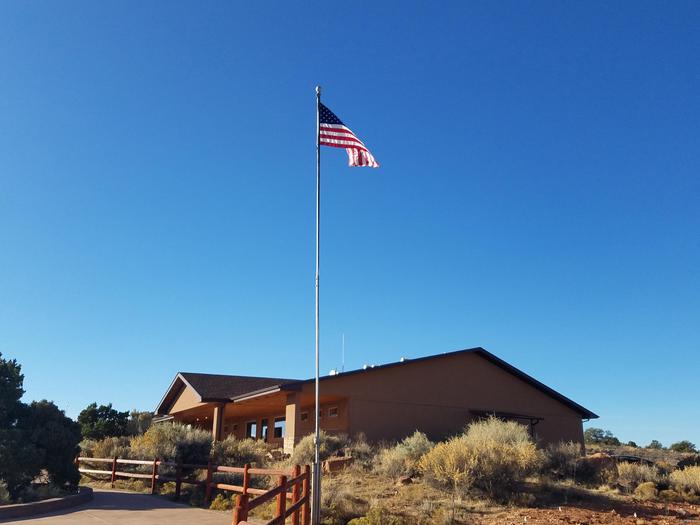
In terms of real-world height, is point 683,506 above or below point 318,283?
below

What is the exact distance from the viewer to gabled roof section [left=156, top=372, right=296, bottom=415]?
102 ft

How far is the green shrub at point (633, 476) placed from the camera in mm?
17969

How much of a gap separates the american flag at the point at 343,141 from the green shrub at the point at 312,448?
9.98 metres

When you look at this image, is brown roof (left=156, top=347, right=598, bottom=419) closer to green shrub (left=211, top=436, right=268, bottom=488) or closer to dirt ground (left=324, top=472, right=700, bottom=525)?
green shrub (left=211, top=436, right=268, bottom=488)

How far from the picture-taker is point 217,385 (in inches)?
1296

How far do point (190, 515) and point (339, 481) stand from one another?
4.44 m

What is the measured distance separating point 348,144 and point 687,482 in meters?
12.6

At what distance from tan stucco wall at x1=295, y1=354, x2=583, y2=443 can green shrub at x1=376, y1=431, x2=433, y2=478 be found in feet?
18.8

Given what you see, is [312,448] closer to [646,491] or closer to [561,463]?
[561,463]

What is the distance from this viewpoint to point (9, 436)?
1652 centimetres

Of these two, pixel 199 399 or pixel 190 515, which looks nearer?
pixel 190 515

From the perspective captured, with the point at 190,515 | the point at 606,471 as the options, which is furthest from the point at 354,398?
the point at 190,515

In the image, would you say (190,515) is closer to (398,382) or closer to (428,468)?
(428,468)

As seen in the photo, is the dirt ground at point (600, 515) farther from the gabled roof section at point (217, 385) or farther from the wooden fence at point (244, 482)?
the gabled roof section at point (217, 385)
